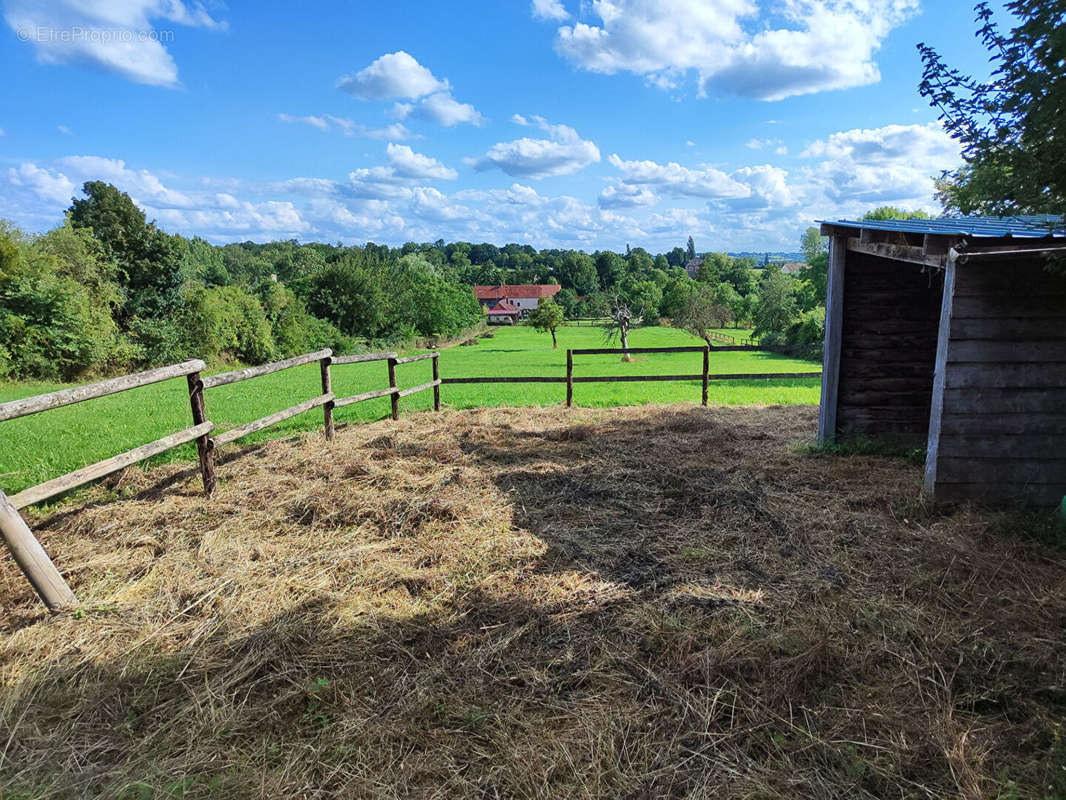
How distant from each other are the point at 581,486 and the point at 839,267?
4.71m

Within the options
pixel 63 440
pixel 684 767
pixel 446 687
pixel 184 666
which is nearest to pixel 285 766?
pixel 446 687

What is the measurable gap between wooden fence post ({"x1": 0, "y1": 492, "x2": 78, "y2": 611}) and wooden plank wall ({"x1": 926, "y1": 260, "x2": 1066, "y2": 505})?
697 cm

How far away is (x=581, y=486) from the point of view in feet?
19.8

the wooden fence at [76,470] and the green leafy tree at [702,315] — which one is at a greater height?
the wooden fence at [76,470]

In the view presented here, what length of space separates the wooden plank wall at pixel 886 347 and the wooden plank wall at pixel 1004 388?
2519 mm

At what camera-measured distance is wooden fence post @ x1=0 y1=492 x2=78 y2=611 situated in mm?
3367

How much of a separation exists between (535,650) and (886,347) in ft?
22.6

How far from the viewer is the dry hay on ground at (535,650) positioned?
92.8 inches

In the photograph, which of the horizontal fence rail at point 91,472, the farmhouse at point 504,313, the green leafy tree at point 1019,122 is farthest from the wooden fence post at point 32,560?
the farmhouse at point 504,313

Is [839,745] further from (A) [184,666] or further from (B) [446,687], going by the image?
(A) [184,666]

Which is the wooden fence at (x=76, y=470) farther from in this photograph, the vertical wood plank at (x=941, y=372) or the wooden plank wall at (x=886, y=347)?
the wooden plank wall at (x=886, y=347)

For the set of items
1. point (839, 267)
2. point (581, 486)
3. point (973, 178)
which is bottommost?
point (581, 486)

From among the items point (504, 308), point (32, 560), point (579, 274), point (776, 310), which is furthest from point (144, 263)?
point (579, 274)

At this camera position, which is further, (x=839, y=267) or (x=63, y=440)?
(x=63, y=440)
